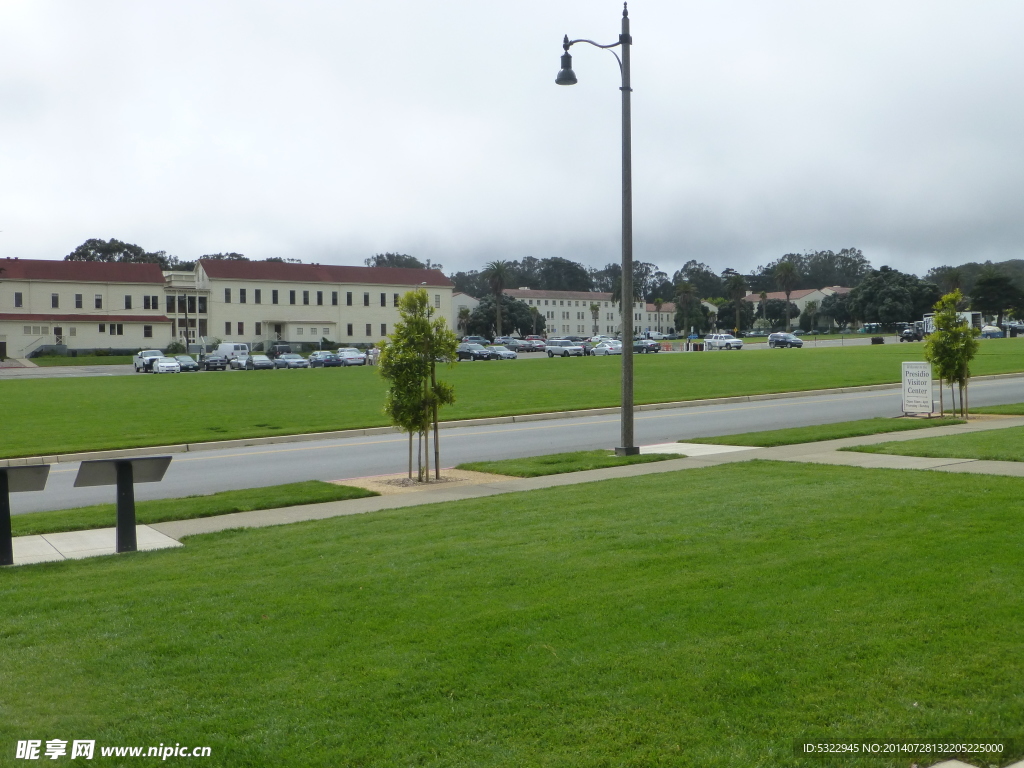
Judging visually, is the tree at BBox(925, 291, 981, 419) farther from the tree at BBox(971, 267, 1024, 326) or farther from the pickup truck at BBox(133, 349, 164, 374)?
the tree at BBox(971, 267, 1024, 326)

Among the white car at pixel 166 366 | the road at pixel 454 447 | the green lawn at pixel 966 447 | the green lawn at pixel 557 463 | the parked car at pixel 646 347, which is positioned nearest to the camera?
the green lawn at pixel 966 447

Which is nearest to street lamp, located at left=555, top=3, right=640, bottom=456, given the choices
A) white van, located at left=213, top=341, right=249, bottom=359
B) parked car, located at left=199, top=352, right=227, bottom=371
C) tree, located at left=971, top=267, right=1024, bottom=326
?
parked car, located at left=199, top=352, right=227, bottom=371

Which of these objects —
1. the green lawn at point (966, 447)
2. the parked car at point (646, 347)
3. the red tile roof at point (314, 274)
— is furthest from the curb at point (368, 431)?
the red tile roof at point (314, 274)

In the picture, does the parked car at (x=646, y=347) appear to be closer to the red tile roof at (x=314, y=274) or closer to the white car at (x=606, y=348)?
the white car at (x=606, y=348)

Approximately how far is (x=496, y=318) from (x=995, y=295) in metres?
66.7

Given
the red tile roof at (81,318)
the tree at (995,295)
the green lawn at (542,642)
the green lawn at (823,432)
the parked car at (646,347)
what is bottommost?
the green lawn at (823,432)

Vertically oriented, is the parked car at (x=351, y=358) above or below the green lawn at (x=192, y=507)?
above

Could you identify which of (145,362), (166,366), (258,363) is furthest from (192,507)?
(258,363)

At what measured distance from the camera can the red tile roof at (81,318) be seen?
296 ft

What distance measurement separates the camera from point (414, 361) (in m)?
14.5

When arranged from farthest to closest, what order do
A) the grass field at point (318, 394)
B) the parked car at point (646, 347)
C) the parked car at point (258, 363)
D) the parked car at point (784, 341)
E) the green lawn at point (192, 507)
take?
the parked car at point (784, 341)
the parked car at point (646, 347)
the parked car at point (258, 363)
the grass field at point (318, 394)
the green lawn at point (192, 507)

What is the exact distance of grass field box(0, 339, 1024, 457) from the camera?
2398 centimetres

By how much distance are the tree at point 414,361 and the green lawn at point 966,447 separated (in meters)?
6.83

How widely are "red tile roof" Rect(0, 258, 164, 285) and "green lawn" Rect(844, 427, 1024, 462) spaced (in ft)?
299
